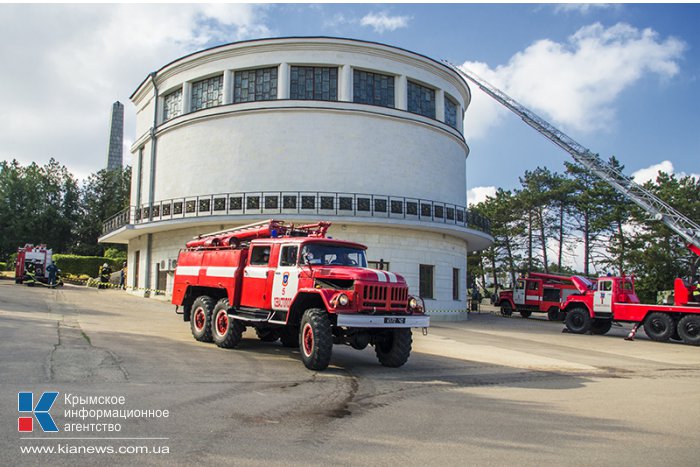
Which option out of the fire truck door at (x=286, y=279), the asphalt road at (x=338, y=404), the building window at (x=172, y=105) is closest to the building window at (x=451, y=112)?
the building window at (x=172, y=105)

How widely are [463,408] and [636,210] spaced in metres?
43.7

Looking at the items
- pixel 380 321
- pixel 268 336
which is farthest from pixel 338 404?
pixel 268 336

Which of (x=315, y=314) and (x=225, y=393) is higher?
(x=315, y=314)

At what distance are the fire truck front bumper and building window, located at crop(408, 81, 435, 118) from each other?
20.6 m

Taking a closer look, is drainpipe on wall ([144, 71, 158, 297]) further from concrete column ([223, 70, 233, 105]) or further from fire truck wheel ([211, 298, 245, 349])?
fire truck wheel ([211, 298, 245, 349])

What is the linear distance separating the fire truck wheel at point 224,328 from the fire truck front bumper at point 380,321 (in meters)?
3.79

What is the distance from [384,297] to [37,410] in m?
6.12

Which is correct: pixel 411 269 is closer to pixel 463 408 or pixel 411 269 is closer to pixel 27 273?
pixel 463 408

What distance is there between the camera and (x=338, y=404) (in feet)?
26.1

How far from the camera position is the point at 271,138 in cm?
2770

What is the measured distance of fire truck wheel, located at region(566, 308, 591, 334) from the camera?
2355cm

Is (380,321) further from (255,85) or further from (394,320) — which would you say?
(255,85)

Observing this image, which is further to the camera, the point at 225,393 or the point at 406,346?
the point at 406,346

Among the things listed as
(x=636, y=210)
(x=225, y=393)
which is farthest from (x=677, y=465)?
(x=636, y=210)
